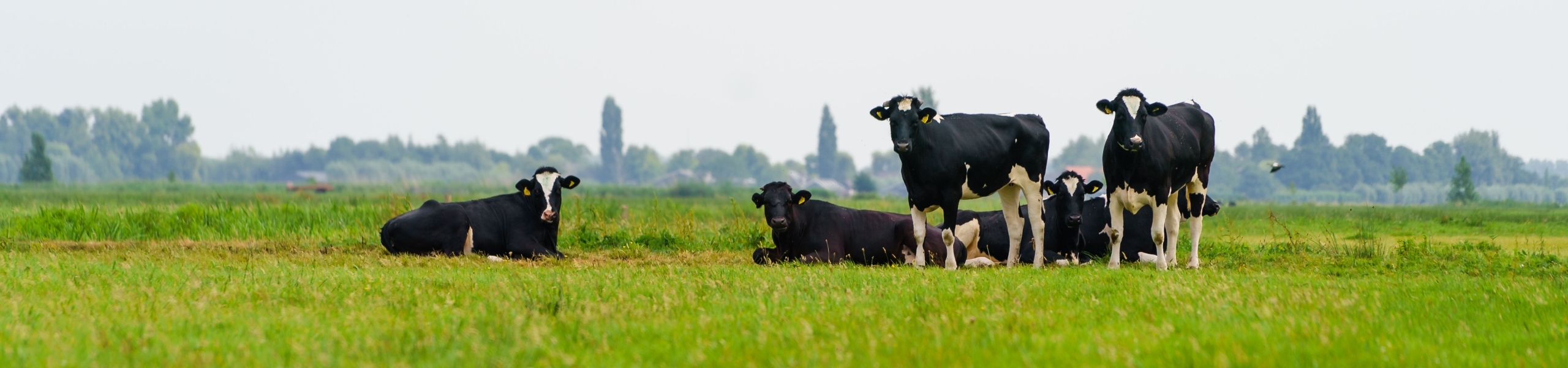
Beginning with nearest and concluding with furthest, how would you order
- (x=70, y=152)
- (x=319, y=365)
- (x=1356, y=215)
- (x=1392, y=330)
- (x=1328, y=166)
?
(x=319, y=365) < (x=1392, y=330) < (x=1356, y=215) < (x=1328, y=166) < (x=70, y=152)

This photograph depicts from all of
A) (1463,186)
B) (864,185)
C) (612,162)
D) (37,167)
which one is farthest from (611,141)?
(1463,186)

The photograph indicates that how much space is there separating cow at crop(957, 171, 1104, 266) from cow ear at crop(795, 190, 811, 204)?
A: 73.9 inches

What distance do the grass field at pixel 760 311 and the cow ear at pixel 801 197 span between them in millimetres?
891

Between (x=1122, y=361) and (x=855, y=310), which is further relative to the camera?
(x=855, y=310)

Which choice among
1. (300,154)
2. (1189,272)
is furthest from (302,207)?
(300,154)

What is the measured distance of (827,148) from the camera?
174125mm

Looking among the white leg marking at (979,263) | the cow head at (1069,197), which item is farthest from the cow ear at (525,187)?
the cow head at (1069,197)

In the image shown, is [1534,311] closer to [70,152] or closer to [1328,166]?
[1328,166]

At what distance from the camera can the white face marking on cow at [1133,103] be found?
11.8 m

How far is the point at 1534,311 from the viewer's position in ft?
25.7

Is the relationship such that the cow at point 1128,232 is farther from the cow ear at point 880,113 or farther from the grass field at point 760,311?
the cow ear at point 880,113

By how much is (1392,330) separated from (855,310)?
304cm

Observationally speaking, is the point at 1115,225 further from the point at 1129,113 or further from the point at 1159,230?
the point at 1129,113

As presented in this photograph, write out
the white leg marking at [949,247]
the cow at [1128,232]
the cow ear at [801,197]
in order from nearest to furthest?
the white leg marking at [949,247], the cow ear at [801,197], the cow at [1128,232]
